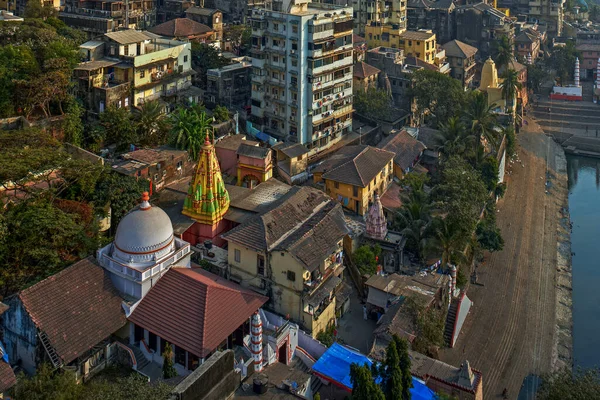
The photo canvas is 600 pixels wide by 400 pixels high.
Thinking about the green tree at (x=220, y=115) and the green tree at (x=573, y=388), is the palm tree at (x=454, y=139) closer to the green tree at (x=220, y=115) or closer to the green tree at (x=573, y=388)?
the green tree at (x=220, y=115)

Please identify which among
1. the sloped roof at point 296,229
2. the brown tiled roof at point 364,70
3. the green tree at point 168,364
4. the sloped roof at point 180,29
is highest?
the sloped roof at point 180,29

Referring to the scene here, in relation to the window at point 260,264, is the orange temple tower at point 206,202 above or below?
above

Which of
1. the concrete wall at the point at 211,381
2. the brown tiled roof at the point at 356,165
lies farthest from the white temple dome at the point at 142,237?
the brown tiled roof at the point at 356,165

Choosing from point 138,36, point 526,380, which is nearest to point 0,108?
point 138,36

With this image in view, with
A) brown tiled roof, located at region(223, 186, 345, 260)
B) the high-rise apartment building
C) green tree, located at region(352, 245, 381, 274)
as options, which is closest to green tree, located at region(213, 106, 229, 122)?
the high-rise apartment building

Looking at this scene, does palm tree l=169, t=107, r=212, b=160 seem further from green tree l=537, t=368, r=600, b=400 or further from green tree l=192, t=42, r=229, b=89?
green tree l=537, t=368, r=600, b=400

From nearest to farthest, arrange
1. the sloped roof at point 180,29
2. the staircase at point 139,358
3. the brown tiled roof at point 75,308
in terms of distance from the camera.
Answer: the brown tiled roof at point 75,308 < the staircase at point 139,358 < the sloped roof at point 180,29
